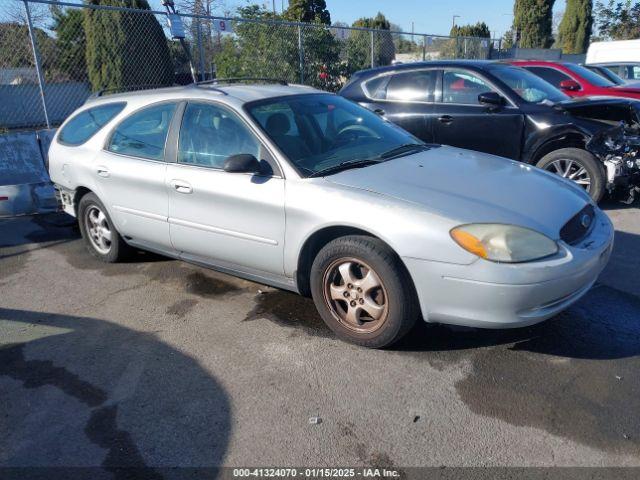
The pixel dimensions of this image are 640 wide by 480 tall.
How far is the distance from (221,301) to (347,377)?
1.48 metres

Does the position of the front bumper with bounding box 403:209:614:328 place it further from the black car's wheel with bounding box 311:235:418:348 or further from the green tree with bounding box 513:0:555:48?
the green tree with bounding box 513:0:555:48

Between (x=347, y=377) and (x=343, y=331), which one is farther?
(x=343, y=331)

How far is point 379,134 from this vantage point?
4.36 metres

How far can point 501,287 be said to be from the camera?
9.61 ft

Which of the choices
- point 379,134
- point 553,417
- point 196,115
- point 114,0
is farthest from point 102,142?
point 114,0

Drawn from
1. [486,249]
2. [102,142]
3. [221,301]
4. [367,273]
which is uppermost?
[102,142]

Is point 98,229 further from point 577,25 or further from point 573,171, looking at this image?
point 577,25

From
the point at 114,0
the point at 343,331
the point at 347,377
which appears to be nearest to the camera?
the point at 347,377

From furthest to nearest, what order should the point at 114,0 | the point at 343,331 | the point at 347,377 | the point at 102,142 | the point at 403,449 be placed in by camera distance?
the point at 114,0 → the point at 102,142 → the point at 343,331 → the point at 347,377 → the point at 403,449

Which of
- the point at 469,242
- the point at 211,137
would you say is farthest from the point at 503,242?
the point at 211,137

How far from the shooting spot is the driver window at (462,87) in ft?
22.7

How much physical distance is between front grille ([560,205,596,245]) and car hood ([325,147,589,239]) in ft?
0.14

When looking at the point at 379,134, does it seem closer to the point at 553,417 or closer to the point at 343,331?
the point at 343,331

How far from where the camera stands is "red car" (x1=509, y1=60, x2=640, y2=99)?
9695mm
